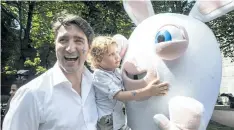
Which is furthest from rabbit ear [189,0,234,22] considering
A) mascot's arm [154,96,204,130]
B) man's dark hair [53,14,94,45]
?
man's dark hair [53,14,94,45]

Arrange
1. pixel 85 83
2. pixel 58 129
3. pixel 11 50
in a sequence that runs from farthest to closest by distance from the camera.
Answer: pixel 11 50 → pixel 85 83 → pixel 58 129

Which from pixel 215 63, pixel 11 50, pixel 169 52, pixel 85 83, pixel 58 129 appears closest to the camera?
pixel 58 129

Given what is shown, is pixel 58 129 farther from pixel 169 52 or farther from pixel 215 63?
pixel 215 63

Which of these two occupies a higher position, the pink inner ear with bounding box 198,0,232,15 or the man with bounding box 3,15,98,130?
the pink inner ear with bounding box 198,0,232,15

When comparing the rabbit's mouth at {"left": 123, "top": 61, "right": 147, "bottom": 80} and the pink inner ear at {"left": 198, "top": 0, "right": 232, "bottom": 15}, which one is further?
the pink inner ear at {"left": 198, "top": 0, "right": 232, "bottom": 15}

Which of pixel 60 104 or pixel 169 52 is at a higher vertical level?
pixel 169 52

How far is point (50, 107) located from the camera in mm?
1889

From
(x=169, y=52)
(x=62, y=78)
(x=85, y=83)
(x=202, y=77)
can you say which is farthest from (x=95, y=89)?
(x=202, y=77)

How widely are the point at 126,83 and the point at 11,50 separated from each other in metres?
10.3

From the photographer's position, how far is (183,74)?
235 centimetres

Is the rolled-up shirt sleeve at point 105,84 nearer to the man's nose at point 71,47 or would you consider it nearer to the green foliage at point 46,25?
the man's nose at point 71,47

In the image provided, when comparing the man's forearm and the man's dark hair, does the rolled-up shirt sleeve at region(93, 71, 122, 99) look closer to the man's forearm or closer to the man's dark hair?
the man's forearm

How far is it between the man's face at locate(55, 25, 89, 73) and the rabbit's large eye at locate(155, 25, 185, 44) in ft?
1.82

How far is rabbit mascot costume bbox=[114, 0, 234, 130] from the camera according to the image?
2.21 m
